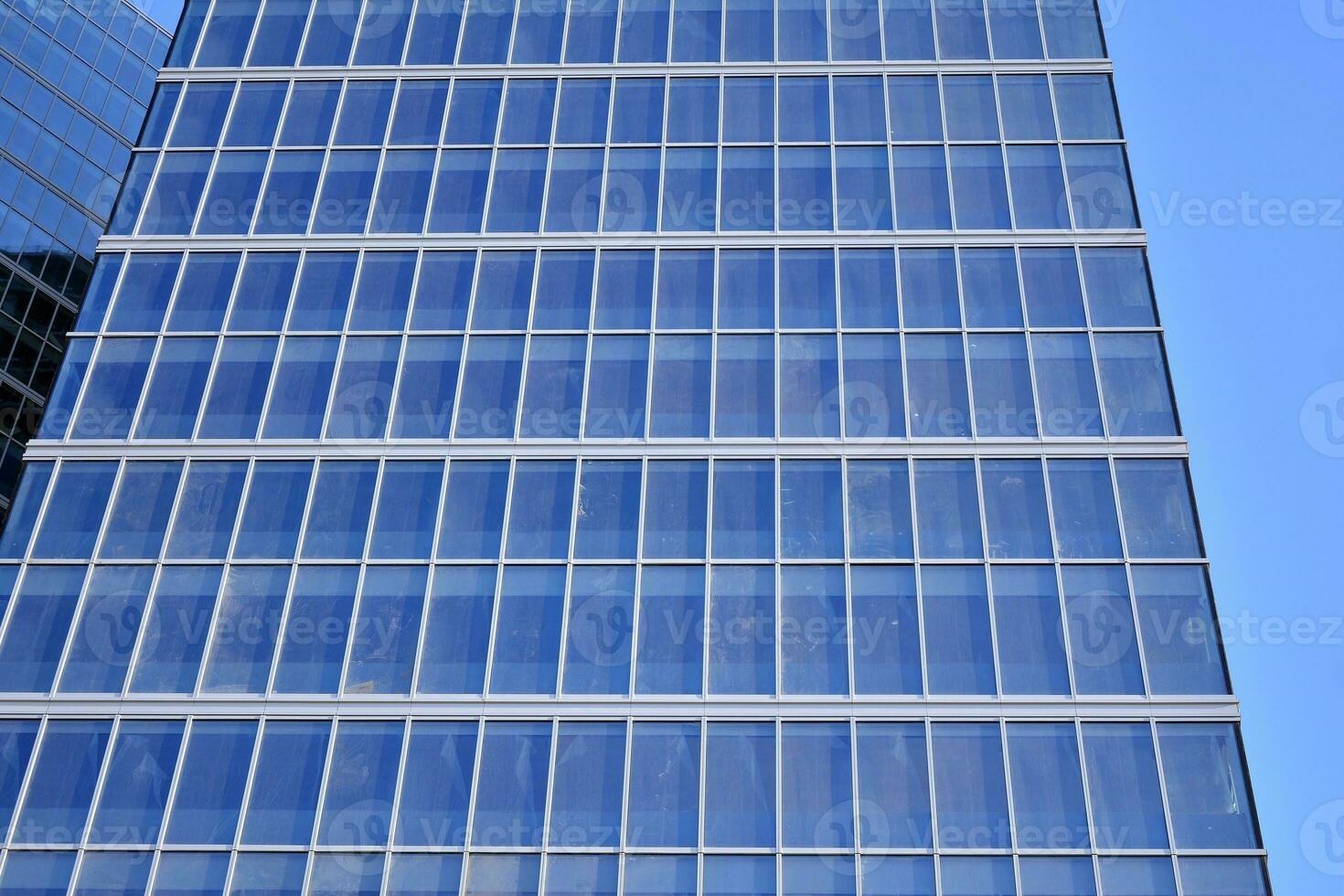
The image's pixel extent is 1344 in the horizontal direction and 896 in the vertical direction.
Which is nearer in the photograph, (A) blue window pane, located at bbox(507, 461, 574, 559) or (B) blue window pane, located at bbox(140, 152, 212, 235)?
(A) blue window pane, located at bbox(507, 461, 574, 559)

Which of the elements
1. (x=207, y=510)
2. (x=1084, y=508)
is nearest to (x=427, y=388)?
(x=207, y=510)

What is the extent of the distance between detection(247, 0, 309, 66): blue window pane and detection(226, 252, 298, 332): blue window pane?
632 cm

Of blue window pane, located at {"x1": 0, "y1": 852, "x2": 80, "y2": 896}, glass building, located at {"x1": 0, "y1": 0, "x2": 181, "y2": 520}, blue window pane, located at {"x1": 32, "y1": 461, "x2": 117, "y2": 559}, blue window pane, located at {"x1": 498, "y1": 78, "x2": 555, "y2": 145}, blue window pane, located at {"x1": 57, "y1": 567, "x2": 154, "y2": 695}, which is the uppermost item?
glass building, located at {"x1": 0, "y1": 0, "x2": 181, "y2": 520}

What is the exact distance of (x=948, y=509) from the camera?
30297 millimetres

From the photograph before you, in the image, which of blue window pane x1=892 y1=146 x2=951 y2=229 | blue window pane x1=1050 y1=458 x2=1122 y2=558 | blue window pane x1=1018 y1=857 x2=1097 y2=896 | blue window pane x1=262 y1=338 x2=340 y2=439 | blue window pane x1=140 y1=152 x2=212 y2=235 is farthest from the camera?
blue window pane x1=140 y1=152 x2=212 y2=235

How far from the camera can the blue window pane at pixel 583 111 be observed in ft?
120

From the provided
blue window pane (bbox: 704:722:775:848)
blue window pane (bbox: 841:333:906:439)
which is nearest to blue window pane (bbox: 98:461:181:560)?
blue window pane (bbox: 704:722:775:848)

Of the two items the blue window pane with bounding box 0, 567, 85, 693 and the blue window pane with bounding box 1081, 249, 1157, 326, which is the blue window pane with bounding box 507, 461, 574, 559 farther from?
the blue window pane with bounding box 1081, 249, 1157, 326

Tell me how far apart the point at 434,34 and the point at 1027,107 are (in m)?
14.5

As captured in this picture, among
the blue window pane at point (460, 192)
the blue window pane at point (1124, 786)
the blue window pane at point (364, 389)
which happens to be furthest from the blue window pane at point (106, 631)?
the blue window pane at point (1124, 786)

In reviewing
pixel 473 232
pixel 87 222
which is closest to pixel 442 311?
pixel 473 232

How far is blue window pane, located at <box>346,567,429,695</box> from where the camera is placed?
2867cm

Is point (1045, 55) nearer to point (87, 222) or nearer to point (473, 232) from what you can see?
point (473, 232)

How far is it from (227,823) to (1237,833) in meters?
17.2
